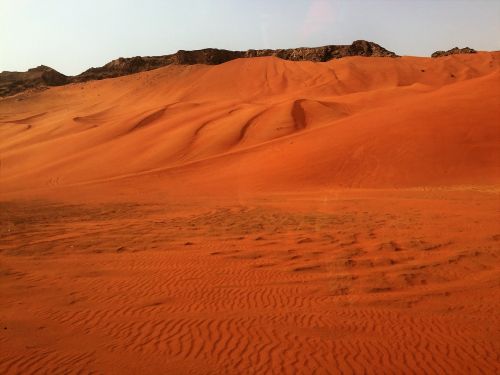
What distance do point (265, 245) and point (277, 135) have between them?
15778 mm

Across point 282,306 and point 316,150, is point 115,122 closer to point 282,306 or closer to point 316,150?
point 316,150

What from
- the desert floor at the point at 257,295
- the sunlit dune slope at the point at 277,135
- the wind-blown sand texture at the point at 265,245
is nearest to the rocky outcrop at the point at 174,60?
the sunlit dune slope at the point at 277,135

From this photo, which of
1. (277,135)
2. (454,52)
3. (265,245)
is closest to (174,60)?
(277,135)

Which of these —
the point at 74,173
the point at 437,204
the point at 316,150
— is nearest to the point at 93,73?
the point at 74,173

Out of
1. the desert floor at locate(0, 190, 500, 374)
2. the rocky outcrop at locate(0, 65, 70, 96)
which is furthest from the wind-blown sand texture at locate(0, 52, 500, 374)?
the rocky outcrop at locate(0, 65, 70, 96)

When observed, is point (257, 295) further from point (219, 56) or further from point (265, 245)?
point (219, 56)

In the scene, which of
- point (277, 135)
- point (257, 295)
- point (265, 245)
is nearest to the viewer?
point (257, 295)

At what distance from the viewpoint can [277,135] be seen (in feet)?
77.1

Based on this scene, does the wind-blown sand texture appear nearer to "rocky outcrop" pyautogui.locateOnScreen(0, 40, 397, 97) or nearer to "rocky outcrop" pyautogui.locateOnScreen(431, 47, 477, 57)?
"rocky outcrop" pyautogui.locateOnScreen(0, 40, 397, 97)

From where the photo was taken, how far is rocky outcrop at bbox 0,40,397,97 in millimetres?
48791

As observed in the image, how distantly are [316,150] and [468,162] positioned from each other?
6.22 m

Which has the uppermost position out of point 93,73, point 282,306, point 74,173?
point 93,73

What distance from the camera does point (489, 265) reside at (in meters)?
6.89

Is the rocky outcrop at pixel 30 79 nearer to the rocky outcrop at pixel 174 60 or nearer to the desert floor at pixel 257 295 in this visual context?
the rocky outcrop at pixel 174 60
